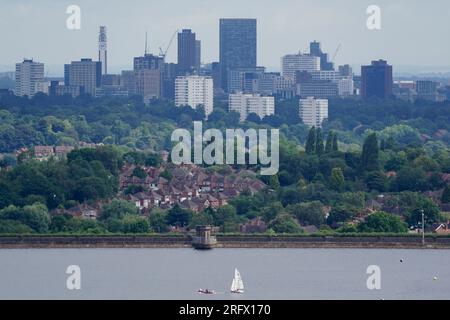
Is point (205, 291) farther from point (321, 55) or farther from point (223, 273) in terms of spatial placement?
point (321, 55)

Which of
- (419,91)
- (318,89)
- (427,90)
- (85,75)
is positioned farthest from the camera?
(419,91)

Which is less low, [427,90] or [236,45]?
[236,45]

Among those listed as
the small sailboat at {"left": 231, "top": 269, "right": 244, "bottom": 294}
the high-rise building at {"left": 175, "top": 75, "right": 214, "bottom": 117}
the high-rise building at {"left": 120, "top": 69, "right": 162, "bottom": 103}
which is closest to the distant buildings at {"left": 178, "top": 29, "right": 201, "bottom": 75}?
the high-rise building at {"left": 120, "top": 69, "right": 162, "bottom": 103}

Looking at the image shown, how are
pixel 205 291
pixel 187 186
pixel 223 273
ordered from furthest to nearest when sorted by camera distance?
pixel 187 186 < pixel 223 273 < pixel 205 291

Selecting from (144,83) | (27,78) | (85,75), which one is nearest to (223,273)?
(27,78)

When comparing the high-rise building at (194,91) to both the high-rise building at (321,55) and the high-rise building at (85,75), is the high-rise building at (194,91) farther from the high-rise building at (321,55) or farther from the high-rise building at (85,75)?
the high-rise building at (321,55)

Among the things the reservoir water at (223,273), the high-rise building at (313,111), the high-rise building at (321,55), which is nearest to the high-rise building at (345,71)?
the high-rise building at (321,55)

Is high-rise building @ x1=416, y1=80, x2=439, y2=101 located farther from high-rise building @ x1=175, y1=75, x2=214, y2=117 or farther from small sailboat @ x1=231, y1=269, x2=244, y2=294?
small sailboat @ x1=231, y1=269, x2=244, y2=294

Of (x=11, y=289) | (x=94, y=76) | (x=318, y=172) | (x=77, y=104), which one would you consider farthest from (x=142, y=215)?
(x=94, y=76)
